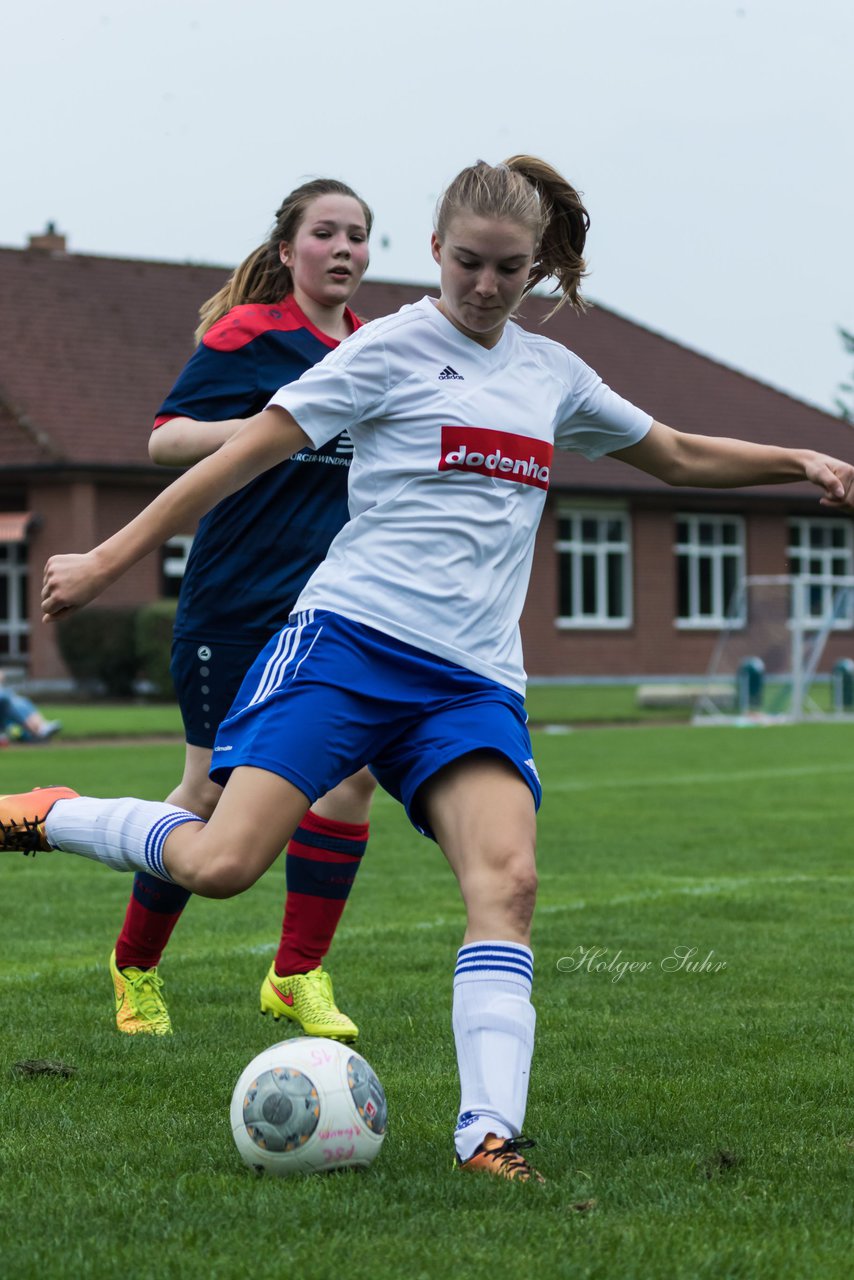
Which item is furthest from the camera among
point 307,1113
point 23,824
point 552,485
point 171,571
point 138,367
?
point 552,485

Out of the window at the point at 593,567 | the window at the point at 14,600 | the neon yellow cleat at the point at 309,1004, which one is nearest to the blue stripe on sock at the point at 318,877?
the neon yellow cleat at the point at 309,1004

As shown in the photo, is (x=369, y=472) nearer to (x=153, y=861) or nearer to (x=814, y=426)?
(x=153, y=861)

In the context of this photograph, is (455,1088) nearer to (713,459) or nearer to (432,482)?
(432,482)

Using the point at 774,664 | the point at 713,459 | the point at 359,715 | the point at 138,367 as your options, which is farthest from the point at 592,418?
the point at 138,367

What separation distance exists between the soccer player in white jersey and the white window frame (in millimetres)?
37075

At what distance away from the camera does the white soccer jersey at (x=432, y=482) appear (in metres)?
4.11

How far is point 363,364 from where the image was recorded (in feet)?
13.6

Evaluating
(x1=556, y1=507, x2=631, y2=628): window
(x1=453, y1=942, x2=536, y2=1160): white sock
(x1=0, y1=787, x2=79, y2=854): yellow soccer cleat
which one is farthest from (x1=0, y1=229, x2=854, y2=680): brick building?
(x1=453, y1=942, x2=536, y2=1160): white sock

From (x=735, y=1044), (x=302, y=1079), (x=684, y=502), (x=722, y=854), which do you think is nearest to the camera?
(x=302, y=1079)

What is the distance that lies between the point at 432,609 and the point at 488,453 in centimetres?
37

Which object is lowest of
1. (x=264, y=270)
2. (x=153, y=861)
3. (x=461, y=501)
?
(x=153, y=861)

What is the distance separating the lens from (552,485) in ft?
124

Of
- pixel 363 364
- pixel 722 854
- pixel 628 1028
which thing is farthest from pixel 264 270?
pixel 722 854

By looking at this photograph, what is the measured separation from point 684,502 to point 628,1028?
118 ft
